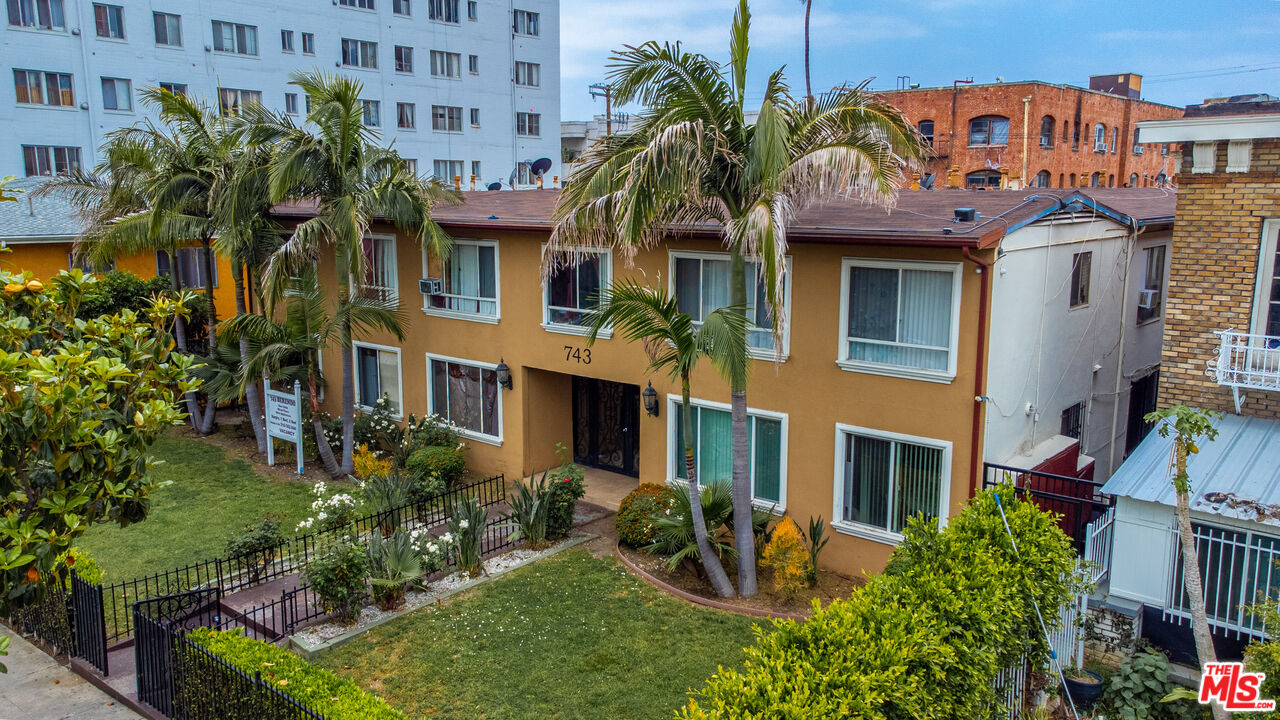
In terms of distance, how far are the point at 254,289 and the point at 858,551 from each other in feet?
51.2

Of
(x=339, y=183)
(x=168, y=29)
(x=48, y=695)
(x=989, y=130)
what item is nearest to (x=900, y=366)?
(x=339, y=183)

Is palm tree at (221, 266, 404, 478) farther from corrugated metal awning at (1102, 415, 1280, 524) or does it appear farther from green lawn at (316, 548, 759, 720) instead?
corrugated metal awning at (1102, 415, 1280, 524)

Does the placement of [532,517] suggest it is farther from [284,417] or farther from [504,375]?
[284,417]

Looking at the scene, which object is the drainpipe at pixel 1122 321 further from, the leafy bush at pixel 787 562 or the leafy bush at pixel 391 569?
the leafy bush at pixel 391 569

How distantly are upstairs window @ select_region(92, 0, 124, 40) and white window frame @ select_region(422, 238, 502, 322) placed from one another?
3330cm

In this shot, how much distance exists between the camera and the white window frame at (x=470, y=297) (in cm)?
1759

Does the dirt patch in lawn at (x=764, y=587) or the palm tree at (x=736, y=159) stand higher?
the palm tree at (x=736, y=159)

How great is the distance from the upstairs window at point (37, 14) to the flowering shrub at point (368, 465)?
33252mm

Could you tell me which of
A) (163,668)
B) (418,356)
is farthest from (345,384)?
(163,668)

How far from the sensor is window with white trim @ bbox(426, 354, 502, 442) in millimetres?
18312

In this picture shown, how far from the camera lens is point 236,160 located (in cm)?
1842

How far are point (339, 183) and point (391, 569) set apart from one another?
7.75 meters

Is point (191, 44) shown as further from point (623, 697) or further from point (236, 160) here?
point (623, 697)

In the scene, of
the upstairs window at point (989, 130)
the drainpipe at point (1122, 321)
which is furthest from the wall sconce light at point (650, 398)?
the upstairs window at point (989, 130)
